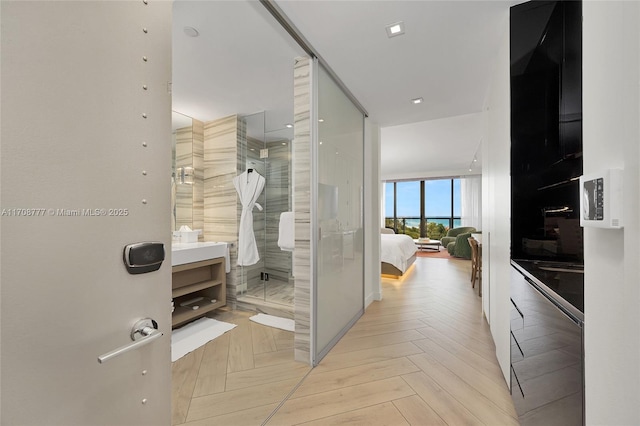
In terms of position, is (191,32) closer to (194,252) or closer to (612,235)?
(194,252)

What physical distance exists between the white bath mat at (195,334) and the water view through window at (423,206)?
8.54 meters

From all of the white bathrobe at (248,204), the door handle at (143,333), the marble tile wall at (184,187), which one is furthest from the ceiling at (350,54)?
the door handle at (143,333)

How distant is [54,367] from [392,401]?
1771 mm

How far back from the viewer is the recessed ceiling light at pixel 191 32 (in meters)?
1.84

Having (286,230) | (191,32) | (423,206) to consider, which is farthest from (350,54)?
(423,206)

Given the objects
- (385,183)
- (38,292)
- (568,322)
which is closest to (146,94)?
(38,292)

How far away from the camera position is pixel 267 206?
3.46 meters

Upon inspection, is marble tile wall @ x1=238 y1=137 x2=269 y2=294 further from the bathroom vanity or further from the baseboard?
the baseboard

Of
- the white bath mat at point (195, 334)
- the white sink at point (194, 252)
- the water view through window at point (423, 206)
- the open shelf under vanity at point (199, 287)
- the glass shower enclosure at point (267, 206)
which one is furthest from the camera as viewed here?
the water view through window at point (423, 206)

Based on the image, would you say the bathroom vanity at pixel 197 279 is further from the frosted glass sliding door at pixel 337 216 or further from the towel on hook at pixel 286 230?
the frosted glass sliding door at pixel 337 216

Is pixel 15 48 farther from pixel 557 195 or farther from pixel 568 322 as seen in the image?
pixel 557 195

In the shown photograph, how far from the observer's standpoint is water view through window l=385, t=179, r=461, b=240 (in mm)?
9742

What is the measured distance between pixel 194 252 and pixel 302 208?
4.87 feet

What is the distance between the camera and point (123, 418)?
72 centimetres
